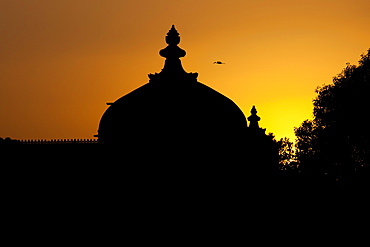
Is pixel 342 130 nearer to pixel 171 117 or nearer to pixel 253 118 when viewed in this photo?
pixel 253 118

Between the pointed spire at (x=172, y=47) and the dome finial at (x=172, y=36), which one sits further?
the dome finial at (x=172, y=36)

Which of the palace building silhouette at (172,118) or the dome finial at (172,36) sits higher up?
the dome finial at (172,36)

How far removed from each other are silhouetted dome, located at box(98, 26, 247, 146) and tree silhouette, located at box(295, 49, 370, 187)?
14986mm

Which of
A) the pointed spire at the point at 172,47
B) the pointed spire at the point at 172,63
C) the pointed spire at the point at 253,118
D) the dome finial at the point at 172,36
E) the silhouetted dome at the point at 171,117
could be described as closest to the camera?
the silhouetted dome at the point at 171,117

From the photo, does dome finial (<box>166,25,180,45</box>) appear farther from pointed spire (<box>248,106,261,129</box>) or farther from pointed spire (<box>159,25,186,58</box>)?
pointed spire (<box>248,106,261,129</box>)

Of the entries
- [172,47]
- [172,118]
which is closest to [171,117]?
[172,118]

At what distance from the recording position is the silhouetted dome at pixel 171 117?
1271 inches

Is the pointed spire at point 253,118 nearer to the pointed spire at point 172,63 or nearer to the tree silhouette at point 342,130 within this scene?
the tree silhouette at point 342,130

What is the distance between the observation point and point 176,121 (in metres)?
32.4

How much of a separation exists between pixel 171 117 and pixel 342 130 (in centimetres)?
1675

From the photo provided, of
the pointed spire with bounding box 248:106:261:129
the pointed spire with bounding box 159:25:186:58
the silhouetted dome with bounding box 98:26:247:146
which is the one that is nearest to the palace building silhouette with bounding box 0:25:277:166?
the silhouetted dome with bounding box 98:26:247:146

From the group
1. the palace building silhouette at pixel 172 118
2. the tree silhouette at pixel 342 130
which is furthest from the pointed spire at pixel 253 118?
the palace building silhouette at pixel 172 118

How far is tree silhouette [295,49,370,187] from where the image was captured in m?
46.5

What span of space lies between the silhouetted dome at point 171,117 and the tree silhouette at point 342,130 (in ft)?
49.2
